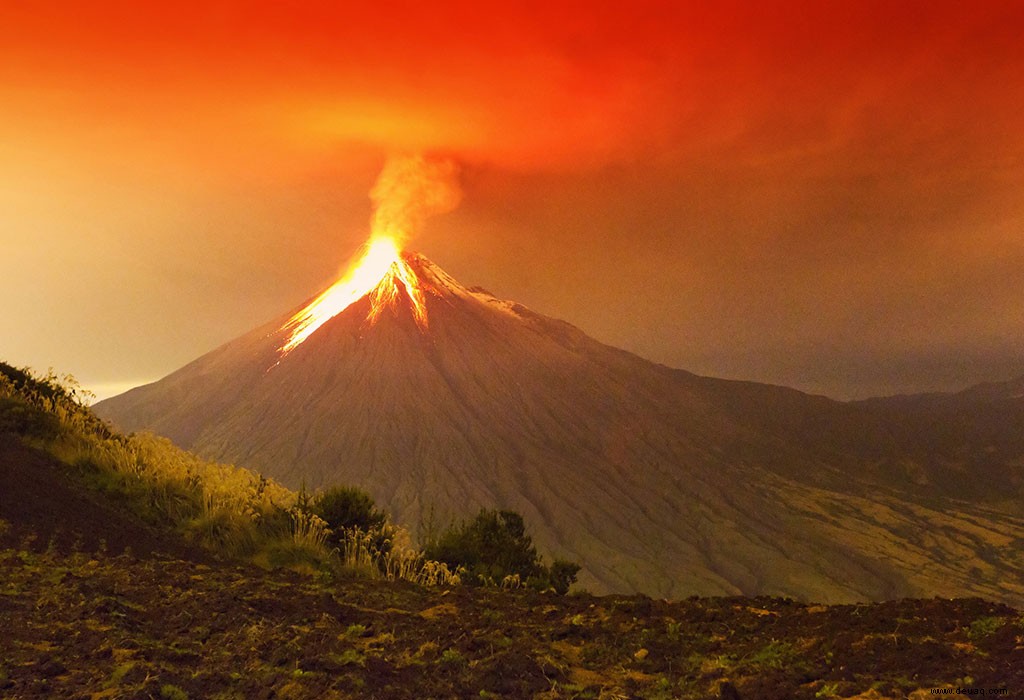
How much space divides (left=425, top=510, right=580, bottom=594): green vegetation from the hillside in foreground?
19.1 feet

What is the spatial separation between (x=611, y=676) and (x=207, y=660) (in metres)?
3.07

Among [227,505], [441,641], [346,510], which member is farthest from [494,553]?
[441,641]

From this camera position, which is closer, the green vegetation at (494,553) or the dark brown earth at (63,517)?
the dark brown earth at (63,517)

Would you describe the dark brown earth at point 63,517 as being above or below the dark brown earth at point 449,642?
above

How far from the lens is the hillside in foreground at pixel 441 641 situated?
16.2 ft

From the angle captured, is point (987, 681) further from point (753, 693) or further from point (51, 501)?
point (51, 501)

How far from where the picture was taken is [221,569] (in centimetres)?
883

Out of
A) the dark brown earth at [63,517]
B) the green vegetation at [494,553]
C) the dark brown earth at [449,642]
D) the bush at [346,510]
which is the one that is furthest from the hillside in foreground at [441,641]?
the green vegetation at [494,553]

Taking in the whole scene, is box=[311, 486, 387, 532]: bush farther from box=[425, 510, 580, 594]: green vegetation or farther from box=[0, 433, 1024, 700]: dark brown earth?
box=[0, 433, 1024, 700]: dark brown earth

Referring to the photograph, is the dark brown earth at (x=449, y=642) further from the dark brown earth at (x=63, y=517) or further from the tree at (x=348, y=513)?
the tree at (x=348, y=513)

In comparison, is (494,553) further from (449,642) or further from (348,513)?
(449,642)

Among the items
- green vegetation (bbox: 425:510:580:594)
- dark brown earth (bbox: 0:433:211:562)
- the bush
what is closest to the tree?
the bush

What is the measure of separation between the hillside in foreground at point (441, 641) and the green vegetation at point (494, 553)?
581 centimetres

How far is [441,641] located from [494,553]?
46.4ft
